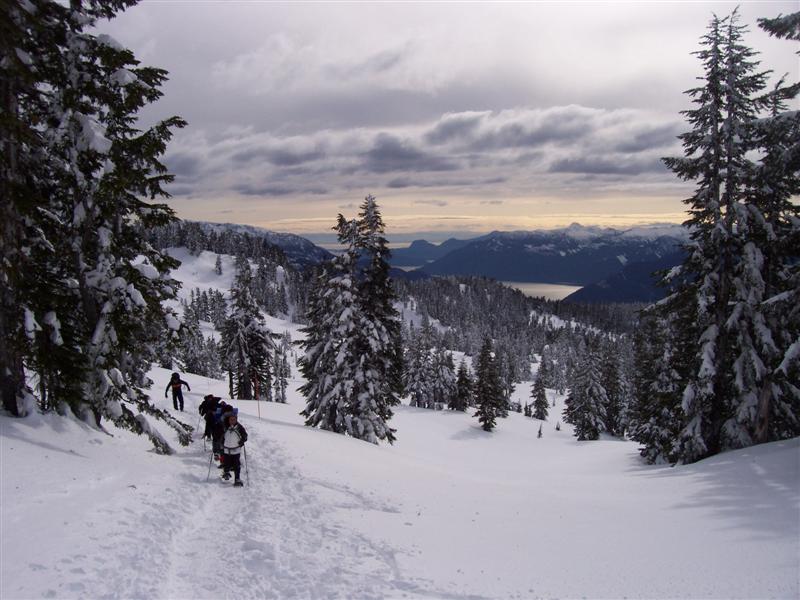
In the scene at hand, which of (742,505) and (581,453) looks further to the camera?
(581,453)

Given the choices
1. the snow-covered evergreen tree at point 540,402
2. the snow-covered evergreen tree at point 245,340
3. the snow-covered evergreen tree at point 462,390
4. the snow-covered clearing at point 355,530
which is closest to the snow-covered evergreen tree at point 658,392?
the snow-covered clearing at point 355,530

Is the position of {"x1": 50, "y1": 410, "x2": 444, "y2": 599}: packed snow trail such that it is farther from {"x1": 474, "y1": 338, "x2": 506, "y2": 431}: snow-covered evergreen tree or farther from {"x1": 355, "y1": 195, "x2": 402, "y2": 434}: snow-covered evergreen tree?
{"x1": 474, "y1": 338, "x2": 506, "y2": 431}: snow-covered evergreen tree

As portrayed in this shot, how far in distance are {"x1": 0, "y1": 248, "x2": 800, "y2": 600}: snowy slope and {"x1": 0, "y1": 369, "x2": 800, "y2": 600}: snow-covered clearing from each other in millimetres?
39

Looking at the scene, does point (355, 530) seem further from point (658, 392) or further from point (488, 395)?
point (488, 395)

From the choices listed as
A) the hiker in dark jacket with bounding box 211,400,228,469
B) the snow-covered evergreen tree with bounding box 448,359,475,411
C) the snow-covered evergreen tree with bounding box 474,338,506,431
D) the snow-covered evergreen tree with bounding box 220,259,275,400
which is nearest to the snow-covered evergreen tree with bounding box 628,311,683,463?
the hiker in dark jacket with bounding box 211,400,228,469

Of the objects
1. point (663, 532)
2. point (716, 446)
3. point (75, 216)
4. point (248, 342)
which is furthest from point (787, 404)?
point (248, 342)

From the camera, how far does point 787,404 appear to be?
16.2 meters

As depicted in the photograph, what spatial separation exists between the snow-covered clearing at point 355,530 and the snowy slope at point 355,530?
39mm

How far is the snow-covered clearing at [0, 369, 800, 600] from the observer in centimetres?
696

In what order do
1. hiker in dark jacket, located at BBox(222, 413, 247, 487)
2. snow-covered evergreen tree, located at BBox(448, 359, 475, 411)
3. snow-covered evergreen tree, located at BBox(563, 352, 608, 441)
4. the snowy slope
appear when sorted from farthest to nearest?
snow-covered evergreen tree, located at BBox(448, 359, 475, 411)
snow-covered evergreen tree, located at BBox(563, 352, 608, 441)
hiker in dark jacket, located at BBox(222, 413, 247, 487)
the snowy slope

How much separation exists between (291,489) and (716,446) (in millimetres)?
15650

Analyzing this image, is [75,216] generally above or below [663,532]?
above

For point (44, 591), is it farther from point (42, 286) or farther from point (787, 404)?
point (787, 404)

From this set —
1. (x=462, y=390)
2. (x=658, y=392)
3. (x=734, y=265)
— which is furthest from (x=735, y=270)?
(x=462, y=390)
